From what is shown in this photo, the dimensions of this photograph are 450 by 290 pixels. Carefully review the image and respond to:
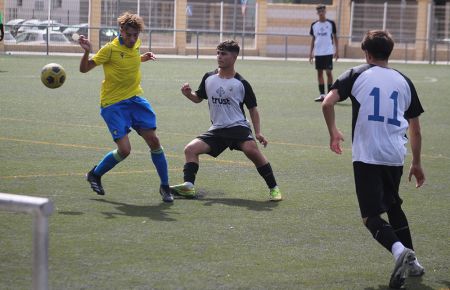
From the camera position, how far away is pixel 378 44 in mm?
6570

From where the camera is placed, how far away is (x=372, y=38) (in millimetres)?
6570

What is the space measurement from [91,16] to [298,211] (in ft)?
101

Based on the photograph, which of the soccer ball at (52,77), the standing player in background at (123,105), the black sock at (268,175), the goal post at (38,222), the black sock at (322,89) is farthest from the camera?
the black sock at (322,89)

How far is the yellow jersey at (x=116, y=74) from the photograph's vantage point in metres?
9.46

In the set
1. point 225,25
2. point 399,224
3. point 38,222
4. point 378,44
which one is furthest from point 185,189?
point 225,25

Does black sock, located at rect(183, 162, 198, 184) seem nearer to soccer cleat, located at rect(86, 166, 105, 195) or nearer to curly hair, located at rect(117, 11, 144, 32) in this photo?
soccer cleat, located at rect(86, 166, 105, 195)

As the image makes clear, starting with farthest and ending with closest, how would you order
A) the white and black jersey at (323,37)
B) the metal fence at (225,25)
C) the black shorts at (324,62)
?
the metal fence at (225,25)
the white and black jersey at (323,37)
the black shorts at (324,62)

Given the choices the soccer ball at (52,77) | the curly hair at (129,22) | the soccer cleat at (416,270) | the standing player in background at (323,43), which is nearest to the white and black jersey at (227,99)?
the curly hair at (129,22)

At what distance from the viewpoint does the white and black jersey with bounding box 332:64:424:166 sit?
654 centimetres

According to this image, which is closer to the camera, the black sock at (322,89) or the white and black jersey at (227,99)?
the white and black jersey at (227,99)

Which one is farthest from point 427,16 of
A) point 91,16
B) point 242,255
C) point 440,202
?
point 242,255

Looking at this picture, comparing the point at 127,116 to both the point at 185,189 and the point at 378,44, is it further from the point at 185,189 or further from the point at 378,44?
the point at 378,44

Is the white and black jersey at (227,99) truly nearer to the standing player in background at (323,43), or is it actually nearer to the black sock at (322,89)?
the black sock at (322,89)

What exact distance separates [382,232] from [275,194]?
310cm
